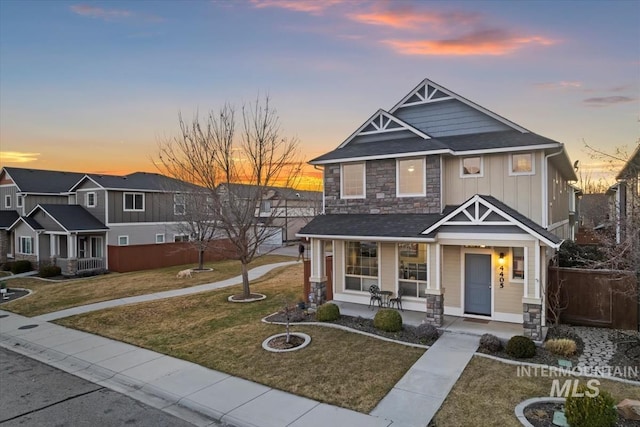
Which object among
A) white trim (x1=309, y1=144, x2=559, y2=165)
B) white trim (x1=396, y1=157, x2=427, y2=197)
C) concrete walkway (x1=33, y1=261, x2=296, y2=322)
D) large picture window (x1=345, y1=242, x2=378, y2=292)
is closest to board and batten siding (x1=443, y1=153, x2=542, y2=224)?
white trim (x1=309, y1=144, x2=559, y2=165)

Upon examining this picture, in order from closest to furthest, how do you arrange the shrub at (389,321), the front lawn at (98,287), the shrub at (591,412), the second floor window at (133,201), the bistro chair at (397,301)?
the shrub at (591,412), the shrub at (389,321), the bistro chair at (397,301), the front lawn at (98,287), the second floor window at (133,201)

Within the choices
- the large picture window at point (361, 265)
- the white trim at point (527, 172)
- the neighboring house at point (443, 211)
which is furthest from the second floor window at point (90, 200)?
the white trim at point (527, 172)

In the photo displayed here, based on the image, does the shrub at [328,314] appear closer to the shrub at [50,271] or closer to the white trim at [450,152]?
the white trim at [450,152]

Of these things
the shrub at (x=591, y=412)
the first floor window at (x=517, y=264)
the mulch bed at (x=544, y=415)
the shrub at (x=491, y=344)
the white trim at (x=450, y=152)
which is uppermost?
the white trim at (x=450, y=152)

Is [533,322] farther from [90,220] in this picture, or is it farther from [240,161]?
[90,220]

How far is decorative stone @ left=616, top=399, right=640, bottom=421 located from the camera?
6.21 m

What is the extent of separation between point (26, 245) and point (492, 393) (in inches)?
1240

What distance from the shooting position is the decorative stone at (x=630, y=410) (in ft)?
20.4

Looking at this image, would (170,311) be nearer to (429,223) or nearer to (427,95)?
(429,223)

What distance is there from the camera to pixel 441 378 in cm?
819

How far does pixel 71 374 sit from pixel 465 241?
11.2m

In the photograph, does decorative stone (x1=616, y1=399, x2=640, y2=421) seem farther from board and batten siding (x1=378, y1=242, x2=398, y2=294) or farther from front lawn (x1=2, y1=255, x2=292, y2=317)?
front lawn (x1=2, y1=255, x2=292, y2=317)

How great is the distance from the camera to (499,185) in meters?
12.5

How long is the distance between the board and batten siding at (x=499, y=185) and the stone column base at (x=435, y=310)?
3.66 meters
